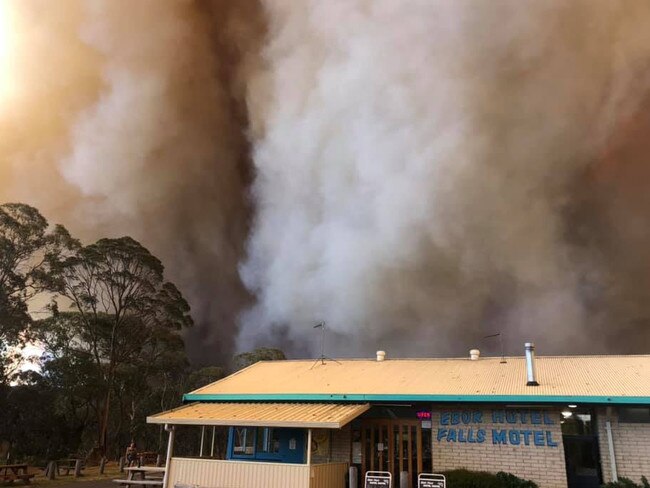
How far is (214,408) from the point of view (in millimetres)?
17688

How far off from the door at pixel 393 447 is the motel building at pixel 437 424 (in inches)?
1.2

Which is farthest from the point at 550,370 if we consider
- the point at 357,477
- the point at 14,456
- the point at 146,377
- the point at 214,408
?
the point at 14,456

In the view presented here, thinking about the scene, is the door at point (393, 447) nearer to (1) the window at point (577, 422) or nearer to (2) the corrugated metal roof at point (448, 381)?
(2) the corrugated metal roof at point (448, 381)

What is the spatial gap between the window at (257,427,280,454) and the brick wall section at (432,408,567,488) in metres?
5.44

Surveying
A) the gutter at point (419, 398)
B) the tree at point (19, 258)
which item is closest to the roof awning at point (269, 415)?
the gutter at point (419, 398)

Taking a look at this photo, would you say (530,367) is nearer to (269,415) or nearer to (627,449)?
(627,449)

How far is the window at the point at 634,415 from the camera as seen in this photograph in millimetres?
14211

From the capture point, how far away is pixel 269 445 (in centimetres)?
1803

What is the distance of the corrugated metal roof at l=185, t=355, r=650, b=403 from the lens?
14875 millimetres

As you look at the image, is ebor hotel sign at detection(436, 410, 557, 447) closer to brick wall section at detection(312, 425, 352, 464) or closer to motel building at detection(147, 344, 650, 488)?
motel building at detection(147, 344, 650, 488)

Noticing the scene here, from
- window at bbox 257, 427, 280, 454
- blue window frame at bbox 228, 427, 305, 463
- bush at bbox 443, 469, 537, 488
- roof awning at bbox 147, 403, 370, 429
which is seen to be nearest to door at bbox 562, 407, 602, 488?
bush at bbox 443, 469, 537, 488

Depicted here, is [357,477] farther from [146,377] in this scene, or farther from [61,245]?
[146,377]

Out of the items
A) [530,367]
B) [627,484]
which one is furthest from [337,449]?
[627,484]

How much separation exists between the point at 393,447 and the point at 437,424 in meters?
1.70
